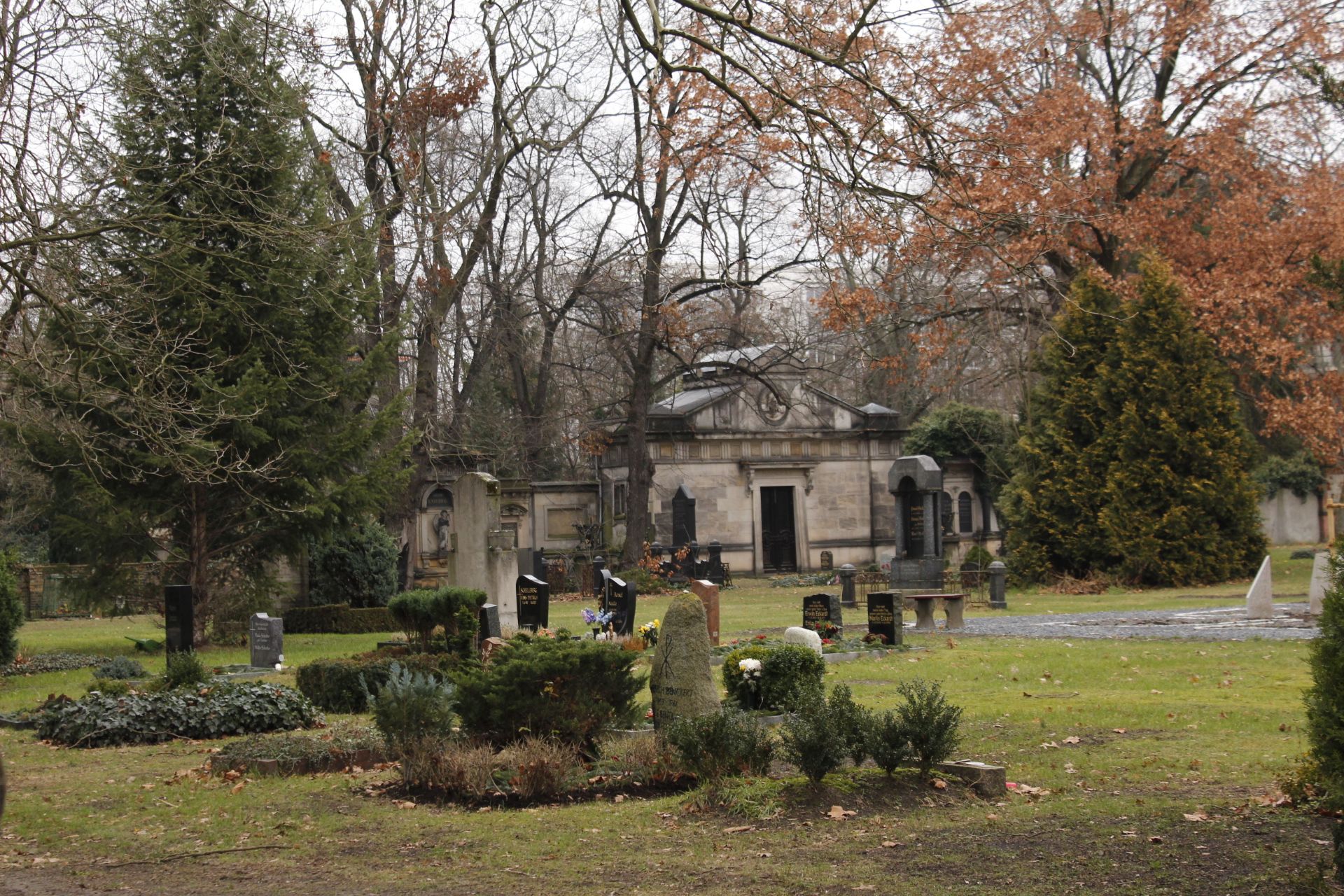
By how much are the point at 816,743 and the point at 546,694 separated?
219 cm

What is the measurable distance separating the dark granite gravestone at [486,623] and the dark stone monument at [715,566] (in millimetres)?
17870

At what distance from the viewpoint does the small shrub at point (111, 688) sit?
1271cm

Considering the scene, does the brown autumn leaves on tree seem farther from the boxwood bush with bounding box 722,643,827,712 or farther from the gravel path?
the boxwood bush with bounding box 722,643,827,712

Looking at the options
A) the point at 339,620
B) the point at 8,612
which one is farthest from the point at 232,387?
the point at 339,620

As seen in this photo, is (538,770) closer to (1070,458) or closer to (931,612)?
(931,612)

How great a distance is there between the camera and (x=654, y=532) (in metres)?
37.5

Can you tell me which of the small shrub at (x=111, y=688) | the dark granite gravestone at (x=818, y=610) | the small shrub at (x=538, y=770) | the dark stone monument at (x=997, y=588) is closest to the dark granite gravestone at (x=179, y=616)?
the small shrub at (x=111, y=688)

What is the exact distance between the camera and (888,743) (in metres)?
7.89

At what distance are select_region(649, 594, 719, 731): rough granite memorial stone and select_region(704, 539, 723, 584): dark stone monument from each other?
2385cm

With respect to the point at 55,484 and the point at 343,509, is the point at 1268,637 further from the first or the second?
the point at 55,484

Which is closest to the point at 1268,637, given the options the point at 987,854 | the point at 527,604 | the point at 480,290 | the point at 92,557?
the point at 527,604

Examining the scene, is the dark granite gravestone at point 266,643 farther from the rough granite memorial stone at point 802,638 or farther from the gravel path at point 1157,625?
the gravel path at point 1157,625

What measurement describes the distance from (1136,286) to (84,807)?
2563 cm

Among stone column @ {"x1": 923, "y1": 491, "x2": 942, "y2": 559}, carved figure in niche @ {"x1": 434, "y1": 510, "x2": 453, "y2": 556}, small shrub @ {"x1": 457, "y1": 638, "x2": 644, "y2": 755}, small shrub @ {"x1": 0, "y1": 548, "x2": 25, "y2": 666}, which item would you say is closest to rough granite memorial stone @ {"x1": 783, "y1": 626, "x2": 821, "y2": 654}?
small shrub @ {"x1": 457, "y1": 638, "x2": 644, "y2": 755}
